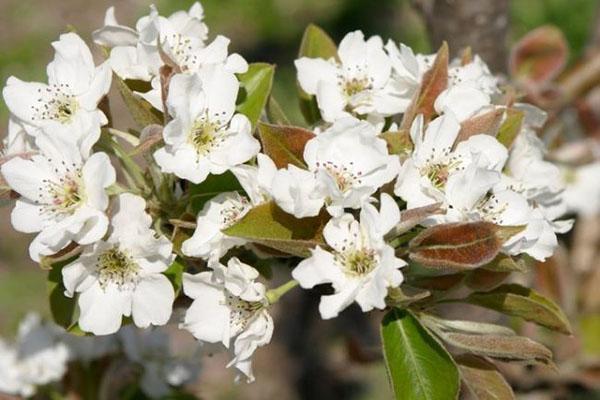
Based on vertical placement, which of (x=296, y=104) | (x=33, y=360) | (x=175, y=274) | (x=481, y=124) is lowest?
(x=296, y=104)

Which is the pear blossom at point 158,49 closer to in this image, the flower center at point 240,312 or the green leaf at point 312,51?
the green leaf at point 312,51

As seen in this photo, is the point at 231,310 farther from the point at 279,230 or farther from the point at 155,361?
the point at 155,361

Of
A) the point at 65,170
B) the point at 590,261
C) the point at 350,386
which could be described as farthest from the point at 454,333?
the point at 350,386

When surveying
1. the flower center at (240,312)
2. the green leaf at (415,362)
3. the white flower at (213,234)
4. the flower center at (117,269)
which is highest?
the white flower at (213,234)

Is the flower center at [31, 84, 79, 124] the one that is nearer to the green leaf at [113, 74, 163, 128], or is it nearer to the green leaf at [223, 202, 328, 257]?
the green leaf at [113, 74, 163, 128]

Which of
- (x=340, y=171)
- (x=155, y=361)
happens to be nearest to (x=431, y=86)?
(x=340, y=171)

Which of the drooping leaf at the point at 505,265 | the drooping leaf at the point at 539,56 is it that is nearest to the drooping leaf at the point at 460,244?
the drooping leaf at the point at 505,265

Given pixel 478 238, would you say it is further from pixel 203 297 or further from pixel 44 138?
pixel 44 138
